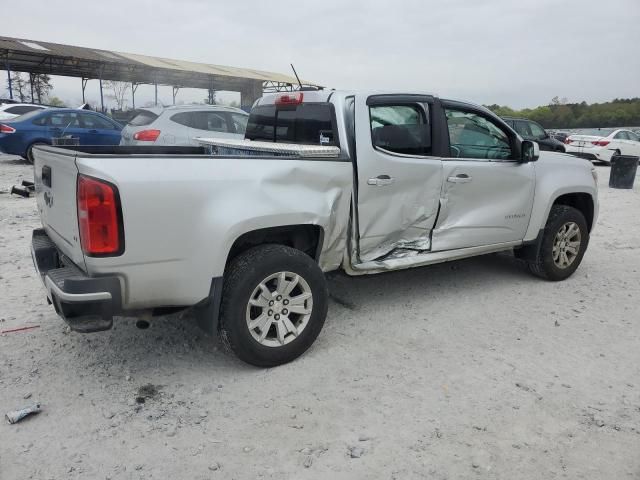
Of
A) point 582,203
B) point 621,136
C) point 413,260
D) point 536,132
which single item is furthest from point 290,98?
point 621,136

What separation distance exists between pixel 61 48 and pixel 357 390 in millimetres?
25372

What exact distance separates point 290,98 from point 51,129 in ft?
33.9

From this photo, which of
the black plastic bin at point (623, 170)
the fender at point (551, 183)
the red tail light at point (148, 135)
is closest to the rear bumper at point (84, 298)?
the fender at point (551, 183)

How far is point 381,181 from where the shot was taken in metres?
3.76

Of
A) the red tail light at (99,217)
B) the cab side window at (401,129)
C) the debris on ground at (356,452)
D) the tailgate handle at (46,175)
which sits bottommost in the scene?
the debris on ground at (356,452)

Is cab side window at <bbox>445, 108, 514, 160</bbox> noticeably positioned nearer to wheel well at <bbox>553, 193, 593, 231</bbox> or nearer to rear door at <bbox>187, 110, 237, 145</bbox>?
wheel well at <bbox>553, 193, 593, 231</bbox>

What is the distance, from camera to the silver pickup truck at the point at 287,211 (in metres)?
2.69

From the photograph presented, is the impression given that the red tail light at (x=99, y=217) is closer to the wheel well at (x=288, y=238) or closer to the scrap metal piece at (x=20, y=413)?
the wheel well at (x=288, y=238)

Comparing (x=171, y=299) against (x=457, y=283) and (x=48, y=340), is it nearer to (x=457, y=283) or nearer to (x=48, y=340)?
(x=48, y=340)

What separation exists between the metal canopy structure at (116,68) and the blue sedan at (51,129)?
325 inches

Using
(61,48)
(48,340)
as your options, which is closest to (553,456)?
(48,340)

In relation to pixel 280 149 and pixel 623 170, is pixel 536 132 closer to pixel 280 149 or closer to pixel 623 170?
pixel 623 170

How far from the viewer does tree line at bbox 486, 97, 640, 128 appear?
1533 inches

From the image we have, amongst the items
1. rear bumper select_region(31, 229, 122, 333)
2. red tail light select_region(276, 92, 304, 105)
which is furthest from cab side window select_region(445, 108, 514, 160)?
rear bumper select_region(31, 229, 122, 333)
